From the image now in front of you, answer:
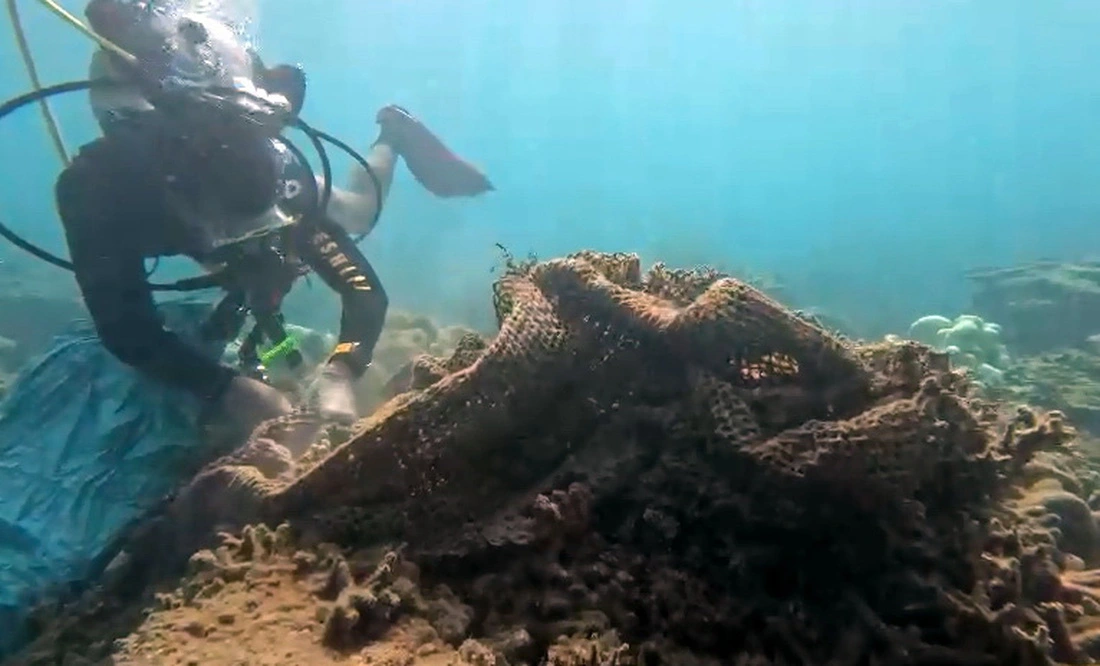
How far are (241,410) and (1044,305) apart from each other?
1420 centimetres

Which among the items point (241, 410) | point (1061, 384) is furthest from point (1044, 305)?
point (241, 410)

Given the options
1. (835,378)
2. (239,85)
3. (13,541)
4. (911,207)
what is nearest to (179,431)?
(13,541)

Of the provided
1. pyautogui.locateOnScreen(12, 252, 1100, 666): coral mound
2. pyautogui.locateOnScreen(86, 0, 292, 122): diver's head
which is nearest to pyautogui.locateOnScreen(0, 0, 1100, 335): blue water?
pyautogui.locateOnScreen(86, 0, 292, 122): diver's head

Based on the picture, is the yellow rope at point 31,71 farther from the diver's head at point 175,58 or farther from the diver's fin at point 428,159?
the diver's fin at point 428,159

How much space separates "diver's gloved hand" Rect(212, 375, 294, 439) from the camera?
3.78m

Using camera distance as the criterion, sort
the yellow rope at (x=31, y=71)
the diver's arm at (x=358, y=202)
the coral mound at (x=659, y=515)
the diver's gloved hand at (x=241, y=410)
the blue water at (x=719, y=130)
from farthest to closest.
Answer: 1. the blue water at (x=719, y=130)
2. the diver's arm at (x=358, y=202)
3. the yellow rope at (x=31, y=71)
4. the diver's gloved hand at (x=241, y=410)
5. the coral mound at (x=659, y=515)

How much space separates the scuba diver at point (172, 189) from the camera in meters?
3.52

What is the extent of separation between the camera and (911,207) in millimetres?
60375

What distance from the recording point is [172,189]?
3.65 m

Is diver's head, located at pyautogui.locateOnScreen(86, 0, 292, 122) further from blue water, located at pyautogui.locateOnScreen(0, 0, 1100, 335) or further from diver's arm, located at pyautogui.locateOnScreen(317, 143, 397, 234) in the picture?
blue water, located at pyautogui.locateOnScreen(0, 0, 1100, 335)

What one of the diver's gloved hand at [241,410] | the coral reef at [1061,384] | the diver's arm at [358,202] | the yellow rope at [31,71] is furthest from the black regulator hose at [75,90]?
the coral reef at [1061,384]

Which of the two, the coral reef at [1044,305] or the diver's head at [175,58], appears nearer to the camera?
the diver's head at [175,58]

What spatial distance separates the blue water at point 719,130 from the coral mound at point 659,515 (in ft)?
50.1

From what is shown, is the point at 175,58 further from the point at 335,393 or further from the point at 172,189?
the point at 335,393
